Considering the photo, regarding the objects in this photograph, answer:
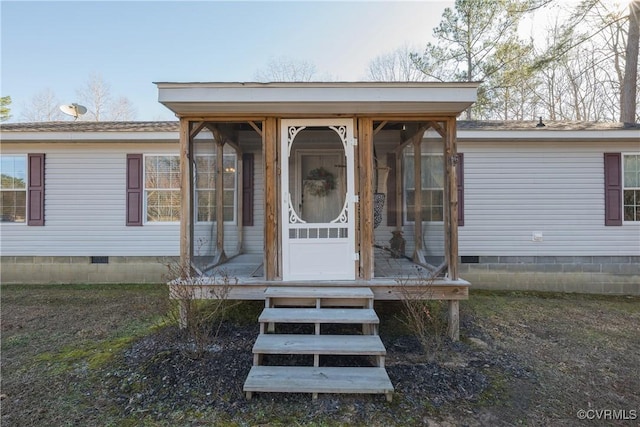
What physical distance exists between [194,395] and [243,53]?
13.5 metres

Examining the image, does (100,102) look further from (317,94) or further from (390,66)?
(317,94)

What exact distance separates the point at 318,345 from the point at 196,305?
138 centimetres

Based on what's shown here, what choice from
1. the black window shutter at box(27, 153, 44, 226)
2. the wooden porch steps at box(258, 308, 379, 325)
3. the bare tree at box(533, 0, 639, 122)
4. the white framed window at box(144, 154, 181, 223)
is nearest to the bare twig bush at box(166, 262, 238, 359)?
the wooden porch steps at box(258, 308, 379, 325)

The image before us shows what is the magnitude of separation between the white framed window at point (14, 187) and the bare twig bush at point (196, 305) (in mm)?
4611

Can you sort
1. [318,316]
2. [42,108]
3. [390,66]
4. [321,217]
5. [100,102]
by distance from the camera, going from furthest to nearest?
[100,102] < [42,108] < [390,66] < [321,217] < [318,316]

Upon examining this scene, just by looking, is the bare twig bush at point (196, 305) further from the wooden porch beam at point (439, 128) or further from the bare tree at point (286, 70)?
the bare tree at point (286, 70)

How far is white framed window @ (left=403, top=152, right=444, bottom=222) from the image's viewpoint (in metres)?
3.84

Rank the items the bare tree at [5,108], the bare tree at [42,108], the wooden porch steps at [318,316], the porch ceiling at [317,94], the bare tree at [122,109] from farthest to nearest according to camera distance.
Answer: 1. the bare tree at [122,109]
2. the bare tree at [42,108]
3. the bare tree at [5,108]
4. the porch ceiling at [317,94]
5. the wooden porch steps at [318,316]

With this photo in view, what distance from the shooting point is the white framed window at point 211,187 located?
3.97m

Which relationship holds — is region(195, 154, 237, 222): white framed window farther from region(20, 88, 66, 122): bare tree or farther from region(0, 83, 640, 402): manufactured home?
region(20, 88, 66, 122): bare tree

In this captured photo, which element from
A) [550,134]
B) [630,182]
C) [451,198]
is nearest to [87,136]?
[451,198]

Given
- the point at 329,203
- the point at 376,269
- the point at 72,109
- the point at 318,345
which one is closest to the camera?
the point at 318,345

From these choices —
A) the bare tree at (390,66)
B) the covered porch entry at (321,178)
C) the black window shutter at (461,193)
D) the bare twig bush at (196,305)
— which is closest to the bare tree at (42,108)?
the bare tree at (390,66)

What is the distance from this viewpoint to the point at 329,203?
14.0 feet
